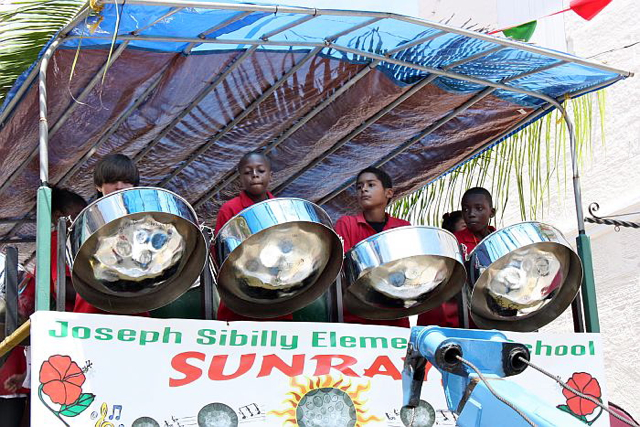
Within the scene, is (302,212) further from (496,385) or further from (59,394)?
(496,385)

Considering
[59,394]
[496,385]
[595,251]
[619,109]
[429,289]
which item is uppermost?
[619,109]

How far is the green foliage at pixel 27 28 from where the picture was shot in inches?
131

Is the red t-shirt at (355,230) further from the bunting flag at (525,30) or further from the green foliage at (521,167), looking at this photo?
the bunting flag at (525,30)

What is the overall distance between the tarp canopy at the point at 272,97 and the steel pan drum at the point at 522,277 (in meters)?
0.64

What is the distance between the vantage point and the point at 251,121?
406 cm

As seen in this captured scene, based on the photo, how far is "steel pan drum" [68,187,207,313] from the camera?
2.93 m

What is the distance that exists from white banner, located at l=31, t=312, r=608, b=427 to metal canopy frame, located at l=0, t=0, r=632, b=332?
0.68ft

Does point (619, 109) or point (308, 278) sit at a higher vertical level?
point (619, 109)

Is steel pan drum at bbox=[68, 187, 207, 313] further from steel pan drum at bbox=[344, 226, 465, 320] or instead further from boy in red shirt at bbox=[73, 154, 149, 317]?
steel pan drum at bbox=[344, 226, 465, 320]

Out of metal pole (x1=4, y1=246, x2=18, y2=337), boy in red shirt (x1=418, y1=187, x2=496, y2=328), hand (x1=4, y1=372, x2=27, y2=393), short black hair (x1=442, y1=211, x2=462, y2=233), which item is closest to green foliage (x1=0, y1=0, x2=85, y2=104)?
metal pole (x1=4, y1=246, x2=18, y2=337)

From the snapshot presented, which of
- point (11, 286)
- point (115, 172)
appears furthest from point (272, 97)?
point (11, 286)

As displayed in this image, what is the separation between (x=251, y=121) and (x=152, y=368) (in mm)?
1415

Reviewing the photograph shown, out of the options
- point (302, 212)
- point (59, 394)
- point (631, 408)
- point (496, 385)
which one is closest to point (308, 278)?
point (302, 212)

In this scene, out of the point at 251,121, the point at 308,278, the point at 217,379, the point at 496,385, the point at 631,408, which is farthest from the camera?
the point at 631,408
